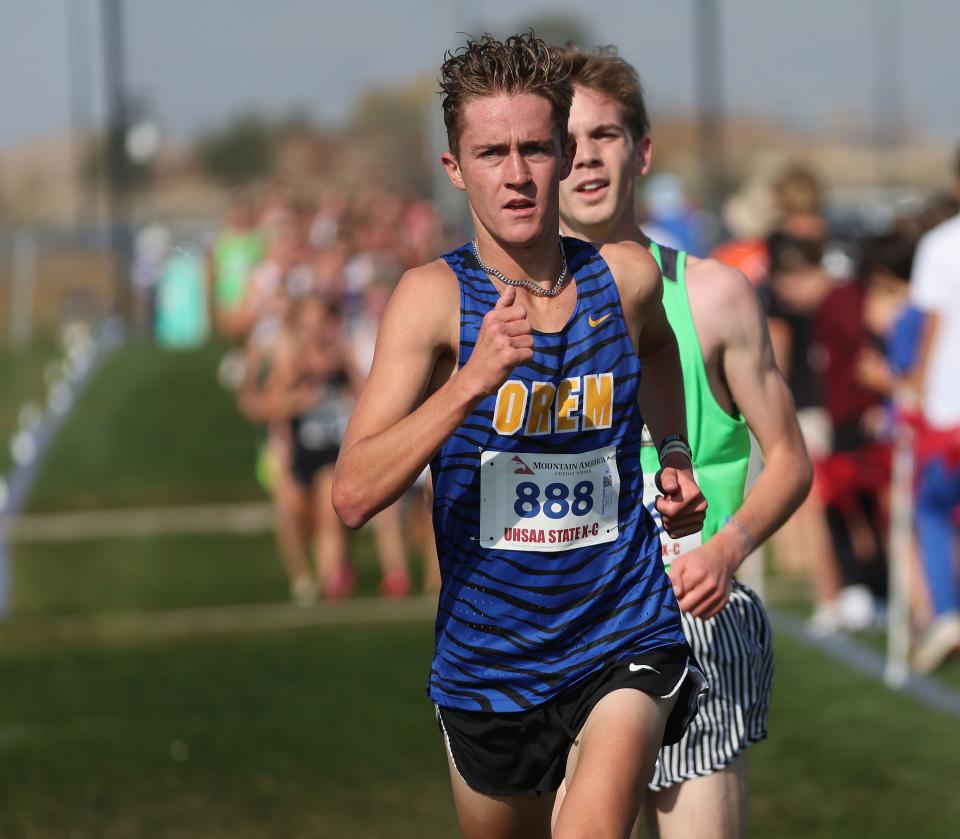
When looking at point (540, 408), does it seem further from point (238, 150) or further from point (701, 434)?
point (238, 150)

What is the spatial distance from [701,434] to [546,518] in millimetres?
858

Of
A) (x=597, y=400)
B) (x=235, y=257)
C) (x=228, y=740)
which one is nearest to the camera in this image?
(x=597, y=400)

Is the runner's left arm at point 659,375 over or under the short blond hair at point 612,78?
under

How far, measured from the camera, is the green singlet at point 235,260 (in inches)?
742

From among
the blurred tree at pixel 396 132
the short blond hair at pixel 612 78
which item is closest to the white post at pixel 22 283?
the blurred tree at pixel 396 132

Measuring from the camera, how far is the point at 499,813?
3818mm

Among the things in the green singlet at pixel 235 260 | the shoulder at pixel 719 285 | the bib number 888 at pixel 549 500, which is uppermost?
the shoulder at pixel 719 285

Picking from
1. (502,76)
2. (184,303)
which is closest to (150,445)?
(184,303)

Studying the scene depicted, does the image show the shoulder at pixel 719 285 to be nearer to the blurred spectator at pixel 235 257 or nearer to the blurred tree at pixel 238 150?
the blurred spectator at pixel 235 257

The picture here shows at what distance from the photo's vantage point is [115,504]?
1688 cm

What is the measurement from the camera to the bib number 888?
365 centimetres

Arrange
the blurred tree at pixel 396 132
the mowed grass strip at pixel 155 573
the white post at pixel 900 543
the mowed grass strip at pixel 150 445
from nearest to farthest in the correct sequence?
the white post at pixel 900 543
the mowed grass strip at pixel 155 573
the mowed grass strip at pixel 150 445
the blurred tree at pixel 396 132

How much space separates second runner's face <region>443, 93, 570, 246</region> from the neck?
43mm

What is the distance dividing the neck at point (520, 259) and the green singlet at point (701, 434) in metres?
0.69
